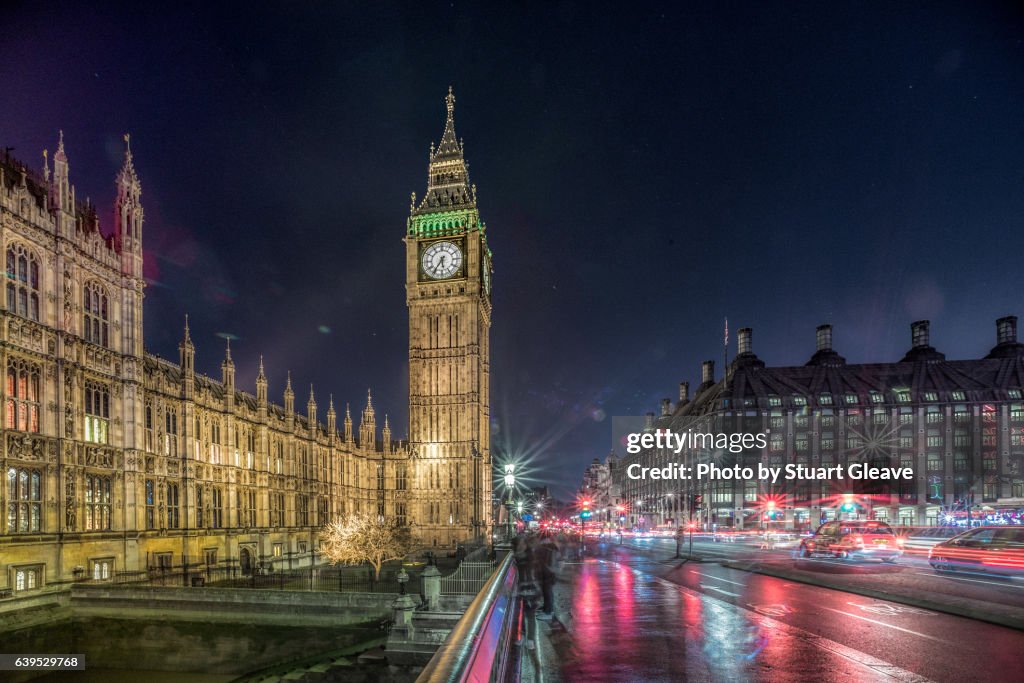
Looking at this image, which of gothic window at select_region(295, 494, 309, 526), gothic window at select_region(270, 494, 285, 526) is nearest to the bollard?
gothic window at select_region(270, 494, 285, 526)

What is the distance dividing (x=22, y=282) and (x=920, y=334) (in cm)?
12161

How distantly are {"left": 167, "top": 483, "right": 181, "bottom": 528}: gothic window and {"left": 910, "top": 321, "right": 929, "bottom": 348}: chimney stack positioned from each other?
114m

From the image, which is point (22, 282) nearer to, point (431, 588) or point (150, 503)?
point (150, 503)

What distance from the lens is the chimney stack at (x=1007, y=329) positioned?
340 feet

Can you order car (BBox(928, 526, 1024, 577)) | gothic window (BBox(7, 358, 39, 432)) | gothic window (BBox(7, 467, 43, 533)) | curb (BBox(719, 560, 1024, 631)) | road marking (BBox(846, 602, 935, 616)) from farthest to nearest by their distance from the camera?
1. gothic window (BBox(7, 358, 39, 432))
2. gothic window (BBox(7, 467, 43, 533))
3. car (BBox(928, 526, 1024, 577))
4. road marking (BBox(846, 602, 935, 616))
5. curb (BBox(719, 560, 1024, 631))

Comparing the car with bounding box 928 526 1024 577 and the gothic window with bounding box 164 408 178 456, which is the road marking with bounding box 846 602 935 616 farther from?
the gothic window with bounding box 164 408 178 456

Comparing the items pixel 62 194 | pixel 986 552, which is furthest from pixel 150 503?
pixel 986 552

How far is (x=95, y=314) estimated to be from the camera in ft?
96.9

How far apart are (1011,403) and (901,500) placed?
2200 centimetres

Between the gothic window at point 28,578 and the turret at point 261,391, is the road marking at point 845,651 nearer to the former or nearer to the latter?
the gothic window at point 28,578

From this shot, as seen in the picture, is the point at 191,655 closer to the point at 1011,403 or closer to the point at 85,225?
the point at 85,225

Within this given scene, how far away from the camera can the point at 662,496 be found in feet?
425

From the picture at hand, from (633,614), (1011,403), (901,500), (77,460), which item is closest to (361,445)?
(77,460)

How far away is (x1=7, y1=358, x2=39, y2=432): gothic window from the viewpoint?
79.4 ft
